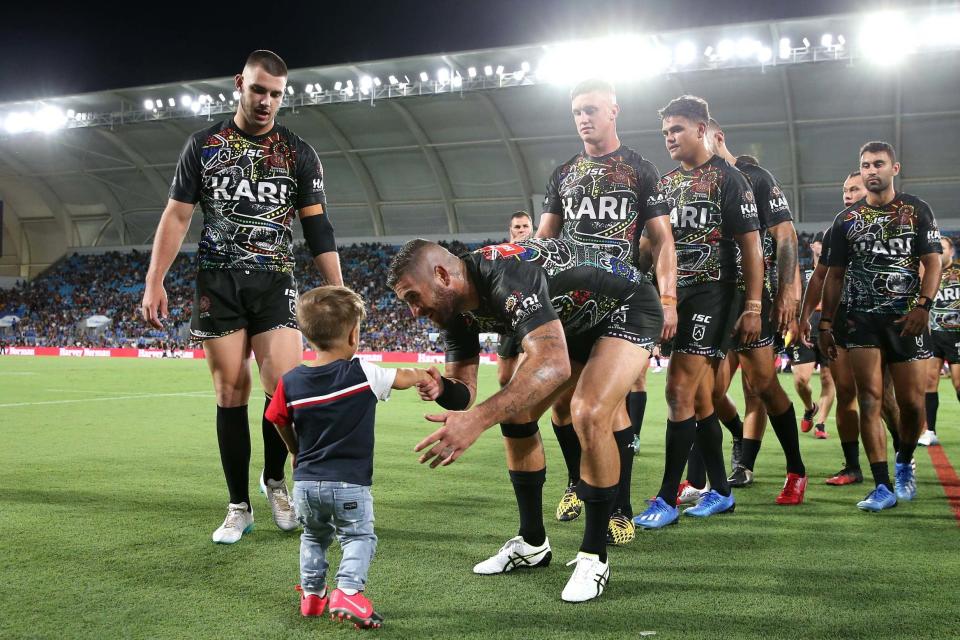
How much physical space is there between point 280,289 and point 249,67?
48.6 inches

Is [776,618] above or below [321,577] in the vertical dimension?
below

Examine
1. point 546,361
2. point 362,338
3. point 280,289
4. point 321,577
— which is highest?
point 280,289

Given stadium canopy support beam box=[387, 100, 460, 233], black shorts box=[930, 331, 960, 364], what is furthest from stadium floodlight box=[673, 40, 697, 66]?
black shorts box=[930, 331, 960, 364]

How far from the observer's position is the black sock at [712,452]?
5.02 m

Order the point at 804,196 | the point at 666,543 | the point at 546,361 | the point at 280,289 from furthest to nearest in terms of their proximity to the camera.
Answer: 1. the point at 804,196
2. the point at 280,289
3. the point at 666,543
4. the point at 546,361

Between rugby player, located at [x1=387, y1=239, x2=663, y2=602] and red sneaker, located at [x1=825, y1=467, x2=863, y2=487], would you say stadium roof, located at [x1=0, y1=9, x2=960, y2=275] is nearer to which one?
red sneaker, located at [x1=825, y1=467, x2=863, y2=487]

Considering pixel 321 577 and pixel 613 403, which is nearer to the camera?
pixel 321 577

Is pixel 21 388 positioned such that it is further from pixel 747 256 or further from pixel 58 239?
pixel 58 239

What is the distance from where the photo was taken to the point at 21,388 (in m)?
14.6

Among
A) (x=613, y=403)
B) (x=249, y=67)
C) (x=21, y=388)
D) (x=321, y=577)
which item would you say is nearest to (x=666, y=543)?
(x=613, y=403)

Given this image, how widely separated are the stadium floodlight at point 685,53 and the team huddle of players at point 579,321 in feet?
77.2

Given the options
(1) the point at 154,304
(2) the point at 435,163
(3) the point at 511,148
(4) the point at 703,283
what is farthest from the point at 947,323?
(2) the point at 435,163

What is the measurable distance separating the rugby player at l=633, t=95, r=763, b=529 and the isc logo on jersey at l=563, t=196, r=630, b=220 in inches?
9.7

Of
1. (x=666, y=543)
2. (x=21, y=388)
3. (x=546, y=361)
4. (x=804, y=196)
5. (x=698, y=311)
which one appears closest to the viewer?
(x=546, y=361)
